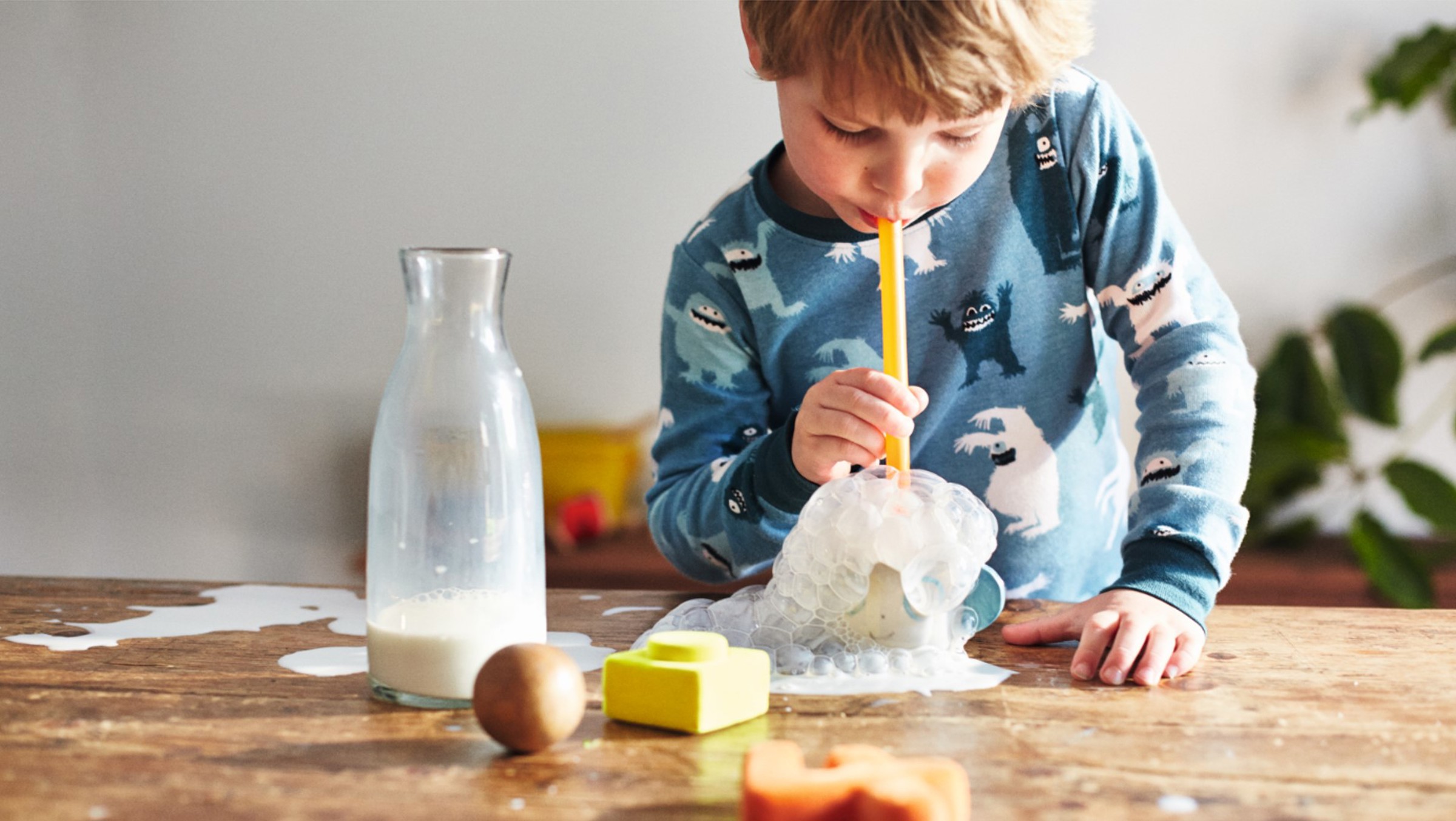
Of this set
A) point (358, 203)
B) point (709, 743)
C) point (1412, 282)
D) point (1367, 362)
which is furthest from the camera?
point (358, 203)

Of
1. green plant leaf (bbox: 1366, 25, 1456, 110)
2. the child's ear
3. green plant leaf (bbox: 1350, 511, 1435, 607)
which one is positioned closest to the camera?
the child's ear

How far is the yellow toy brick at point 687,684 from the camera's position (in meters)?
Result: 0.59

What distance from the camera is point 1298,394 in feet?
6.49

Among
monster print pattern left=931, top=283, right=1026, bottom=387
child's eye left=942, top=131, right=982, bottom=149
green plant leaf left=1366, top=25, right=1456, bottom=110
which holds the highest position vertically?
green plant leaf left=1366, top=25, right=1456, bottom=110

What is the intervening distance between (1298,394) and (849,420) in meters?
1.49

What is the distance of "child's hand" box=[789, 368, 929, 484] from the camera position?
0.74 meters

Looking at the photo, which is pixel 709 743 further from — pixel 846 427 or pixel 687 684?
pixel 846 427

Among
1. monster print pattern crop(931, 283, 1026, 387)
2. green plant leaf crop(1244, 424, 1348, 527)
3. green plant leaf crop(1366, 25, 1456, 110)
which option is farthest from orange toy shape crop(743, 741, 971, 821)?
green plant leaf crop(1366, 25, 1456, 110)

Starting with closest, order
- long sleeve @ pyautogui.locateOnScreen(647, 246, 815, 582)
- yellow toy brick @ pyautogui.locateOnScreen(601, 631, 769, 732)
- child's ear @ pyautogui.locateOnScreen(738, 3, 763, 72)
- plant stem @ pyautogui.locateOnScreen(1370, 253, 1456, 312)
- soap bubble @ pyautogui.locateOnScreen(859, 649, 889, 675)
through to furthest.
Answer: yellow toy brick @ pyautogui.locateOnScreen(601, 631, 769, 732) → soap bubble @ pyautogui.locateOnScreen(859, 649, 889, 675) → child's ear @ pyautogui.locateOnScreen(738, 3, 763, 72) → long sleeve @ pyautogui.locateOnScreen(647, 246, 815, 582) → plant stem @ pyautogui.locateOnScreen(1370, 253, 1456, 312)

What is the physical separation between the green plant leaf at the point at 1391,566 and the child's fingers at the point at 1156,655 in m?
1.28

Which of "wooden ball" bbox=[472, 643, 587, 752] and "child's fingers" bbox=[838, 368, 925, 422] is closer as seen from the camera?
"wooden ball" bbox=[472, 643, 587, 752]

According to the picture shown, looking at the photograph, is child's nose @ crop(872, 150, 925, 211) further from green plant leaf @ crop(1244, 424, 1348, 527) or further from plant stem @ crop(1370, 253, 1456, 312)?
plant stem @ crop(1370, 253, 1456, 312)

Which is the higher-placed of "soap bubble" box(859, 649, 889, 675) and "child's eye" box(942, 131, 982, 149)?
"child's eye" box(942, 131, 982, 149)

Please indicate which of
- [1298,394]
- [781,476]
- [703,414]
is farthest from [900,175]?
[1298,394]
